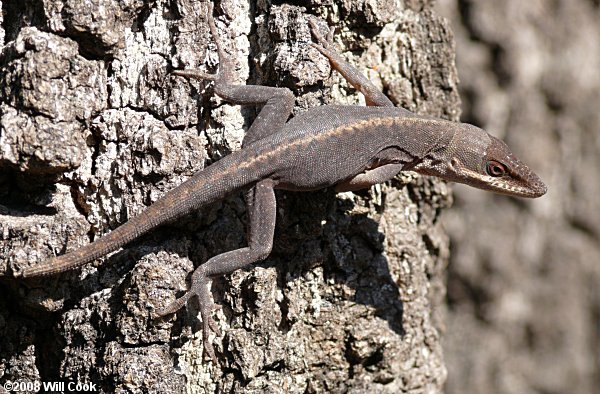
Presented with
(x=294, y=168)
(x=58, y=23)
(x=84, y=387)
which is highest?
(x=58, y=23)

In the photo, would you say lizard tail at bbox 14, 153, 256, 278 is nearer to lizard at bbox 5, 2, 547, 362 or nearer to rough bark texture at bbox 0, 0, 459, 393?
lizard at bbox 5, 2, 547, 362

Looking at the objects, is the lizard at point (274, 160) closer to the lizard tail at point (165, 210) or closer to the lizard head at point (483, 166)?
the lizard tail at point (165, 210)

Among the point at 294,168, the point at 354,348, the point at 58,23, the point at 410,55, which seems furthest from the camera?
the point at 410,55

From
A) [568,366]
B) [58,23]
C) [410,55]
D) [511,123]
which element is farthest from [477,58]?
[58,23]

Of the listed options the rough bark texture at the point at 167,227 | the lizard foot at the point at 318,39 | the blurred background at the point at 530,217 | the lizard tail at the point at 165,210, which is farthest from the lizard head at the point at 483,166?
the blurred background at the point at 530,217

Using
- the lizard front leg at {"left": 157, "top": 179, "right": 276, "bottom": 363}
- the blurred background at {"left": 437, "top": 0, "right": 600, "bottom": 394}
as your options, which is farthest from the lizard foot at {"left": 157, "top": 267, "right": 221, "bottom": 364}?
the blurred background at {"left": 437, "top": 0, "right": 600, "bottom": 394}

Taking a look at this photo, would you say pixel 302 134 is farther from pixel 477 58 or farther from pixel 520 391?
pixel 520 391
